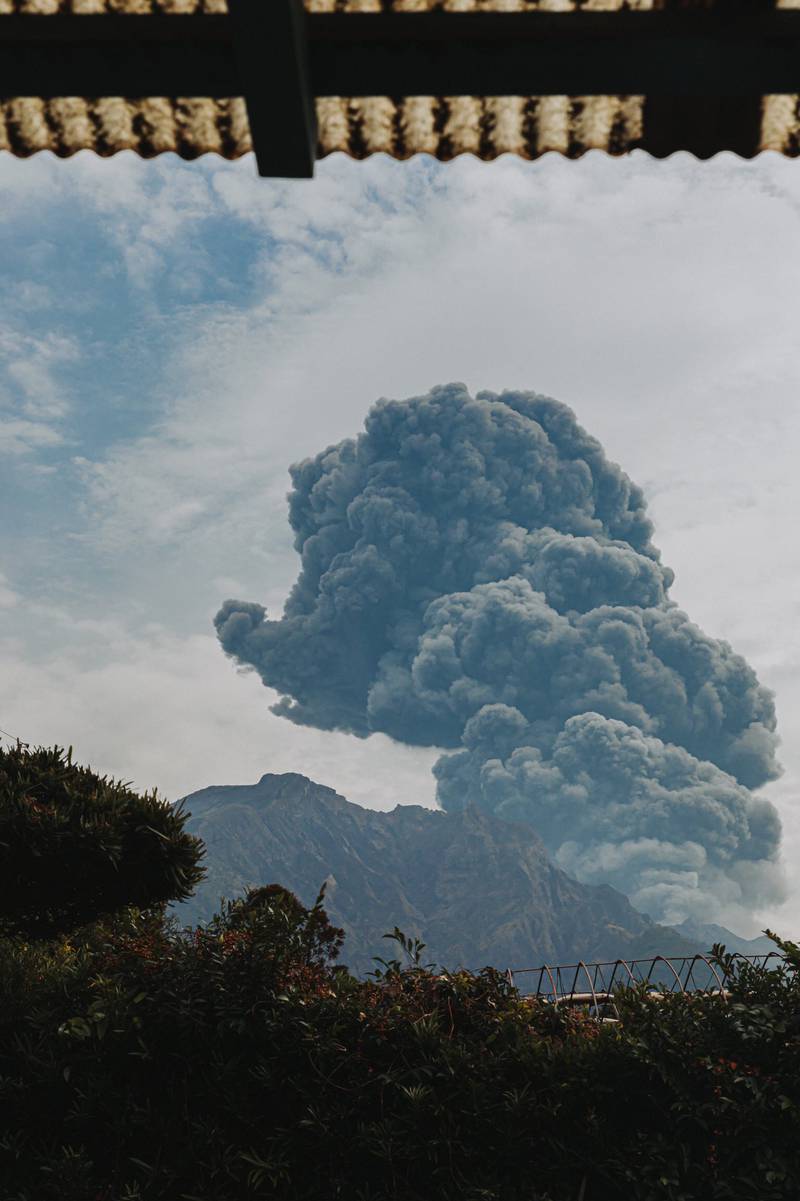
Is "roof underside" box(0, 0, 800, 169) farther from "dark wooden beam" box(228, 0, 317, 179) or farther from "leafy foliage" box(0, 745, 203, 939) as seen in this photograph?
"leafy foliage" box(0, 745, 203, 939)

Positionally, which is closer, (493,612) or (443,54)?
(443,54)

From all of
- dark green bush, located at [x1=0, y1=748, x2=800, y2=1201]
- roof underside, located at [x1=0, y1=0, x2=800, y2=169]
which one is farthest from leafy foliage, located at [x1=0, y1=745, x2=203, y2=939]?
roof underside, located at [x1=0, y1=0, x2=800, y2=169]

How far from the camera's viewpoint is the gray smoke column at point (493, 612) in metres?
82.9

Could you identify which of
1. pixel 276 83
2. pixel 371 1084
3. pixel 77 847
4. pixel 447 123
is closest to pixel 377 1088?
pixel 371 1084

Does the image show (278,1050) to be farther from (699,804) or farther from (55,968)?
(699,804)

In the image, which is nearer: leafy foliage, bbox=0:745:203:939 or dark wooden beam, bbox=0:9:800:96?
dark wooden beam, bbox=0:9:800:96

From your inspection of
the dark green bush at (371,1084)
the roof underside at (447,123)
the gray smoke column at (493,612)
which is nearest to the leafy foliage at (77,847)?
the dark green bush at (371,1084)

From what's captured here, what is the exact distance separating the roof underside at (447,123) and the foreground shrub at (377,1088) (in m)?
5.30

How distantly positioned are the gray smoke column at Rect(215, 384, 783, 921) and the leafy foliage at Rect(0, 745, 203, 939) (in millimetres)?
72434

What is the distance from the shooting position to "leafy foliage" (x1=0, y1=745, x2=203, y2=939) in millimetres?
8422

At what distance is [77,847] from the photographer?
27.8ft

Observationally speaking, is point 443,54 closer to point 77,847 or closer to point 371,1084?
point 371,1084

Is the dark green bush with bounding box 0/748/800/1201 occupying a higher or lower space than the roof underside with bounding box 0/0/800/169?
lower

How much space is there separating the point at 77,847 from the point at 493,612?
73.3m
